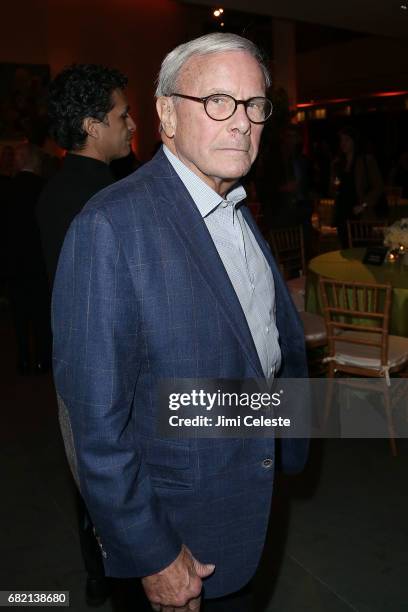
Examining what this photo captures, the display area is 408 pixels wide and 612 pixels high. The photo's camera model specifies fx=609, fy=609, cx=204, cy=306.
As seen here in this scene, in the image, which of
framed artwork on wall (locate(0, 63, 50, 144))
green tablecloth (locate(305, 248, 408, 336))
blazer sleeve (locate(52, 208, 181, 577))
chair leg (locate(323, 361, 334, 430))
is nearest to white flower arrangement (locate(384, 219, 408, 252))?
green tablecloth (locate(305, 248, 408, 336))

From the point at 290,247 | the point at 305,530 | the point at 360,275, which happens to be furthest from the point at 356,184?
the point at 305,530

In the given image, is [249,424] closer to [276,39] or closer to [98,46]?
[98,46]

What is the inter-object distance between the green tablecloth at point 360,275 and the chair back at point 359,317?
100mm

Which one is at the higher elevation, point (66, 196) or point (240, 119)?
point (240, 119)

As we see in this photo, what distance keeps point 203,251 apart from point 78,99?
1.17m

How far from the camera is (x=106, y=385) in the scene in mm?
1103

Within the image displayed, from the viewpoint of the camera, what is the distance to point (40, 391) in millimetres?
4660

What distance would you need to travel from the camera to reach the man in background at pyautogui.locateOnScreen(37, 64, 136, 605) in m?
2.03

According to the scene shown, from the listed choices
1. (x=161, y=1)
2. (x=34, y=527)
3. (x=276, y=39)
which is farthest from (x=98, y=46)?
(x=34, y=527)

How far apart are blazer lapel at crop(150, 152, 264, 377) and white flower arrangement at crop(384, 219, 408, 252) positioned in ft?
10.0

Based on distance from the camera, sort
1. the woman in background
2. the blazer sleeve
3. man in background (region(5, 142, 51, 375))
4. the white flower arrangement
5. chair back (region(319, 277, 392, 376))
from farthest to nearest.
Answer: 1. the woman in background
2. man in background (region(5, 142, 51, 375))
3. the white flower arrangement
4. chair back (region(319, 277, 392, 376))
5. the blazer sleeve

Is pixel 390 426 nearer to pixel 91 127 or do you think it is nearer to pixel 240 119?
pixel 91 127

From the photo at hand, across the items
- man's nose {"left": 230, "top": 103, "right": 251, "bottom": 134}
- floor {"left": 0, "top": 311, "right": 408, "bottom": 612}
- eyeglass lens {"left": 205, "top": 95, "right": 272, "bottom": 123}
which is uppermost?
eyeglass lens {"left": 205, "top": 95, "right": 272, "bottom": 123}

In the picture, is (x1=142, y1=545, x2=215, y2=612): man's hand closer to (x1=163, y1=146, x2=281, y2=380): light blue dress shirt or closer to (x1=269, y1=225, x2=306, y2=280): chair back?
(x1=163, y1=146, x2=281, y2=380): light blue dress shirt
